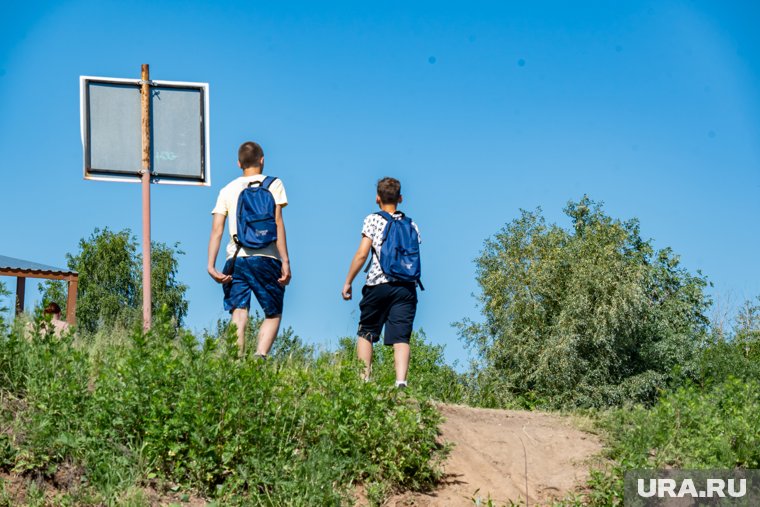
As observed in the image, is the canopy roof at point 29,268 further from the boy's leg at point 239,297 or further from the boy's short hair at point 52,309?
the boy's leg at point 239,297

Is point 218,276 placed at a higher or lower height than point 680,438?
higher

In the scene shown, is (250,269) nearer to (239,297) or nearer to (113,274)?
(239,297)

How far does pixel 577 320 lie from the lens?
2138 centimetres

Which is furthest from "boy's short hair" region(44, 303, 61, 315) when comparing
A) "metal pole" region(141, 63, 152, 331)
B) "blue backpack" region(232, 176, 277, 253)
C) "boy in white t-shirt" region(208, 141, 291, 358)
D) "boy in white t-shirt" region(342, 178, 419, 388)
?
"boy in white t-shirt" region(342, 178, 419, 388)

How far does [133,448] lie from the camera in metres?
6.41

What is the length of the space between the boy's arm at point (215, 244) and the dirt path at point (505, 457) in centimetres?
244

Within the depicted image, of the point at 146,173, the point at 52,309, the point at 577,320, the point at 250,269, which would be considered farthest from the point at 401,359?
the point at 577,320

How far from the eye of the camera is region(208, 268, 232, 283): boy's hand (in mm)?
8102

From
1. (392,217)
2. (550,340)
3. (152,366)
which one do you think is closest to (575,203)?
(550,340)

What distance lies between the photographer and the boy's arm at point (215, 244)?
26.6 ft

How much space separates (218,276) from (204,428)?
2090 mm

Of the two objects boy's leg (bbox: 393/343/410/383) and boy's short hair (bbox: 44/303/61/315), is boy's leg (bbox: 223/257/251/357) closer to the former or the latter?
boy's leg (bbox: 393/343/410/383)

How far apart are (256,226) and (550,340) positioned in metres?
14.3

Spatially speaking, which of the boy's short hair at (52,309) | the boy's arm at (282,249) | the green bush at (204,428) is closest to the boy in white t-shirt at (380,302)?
the boy's arm at (282,249)
